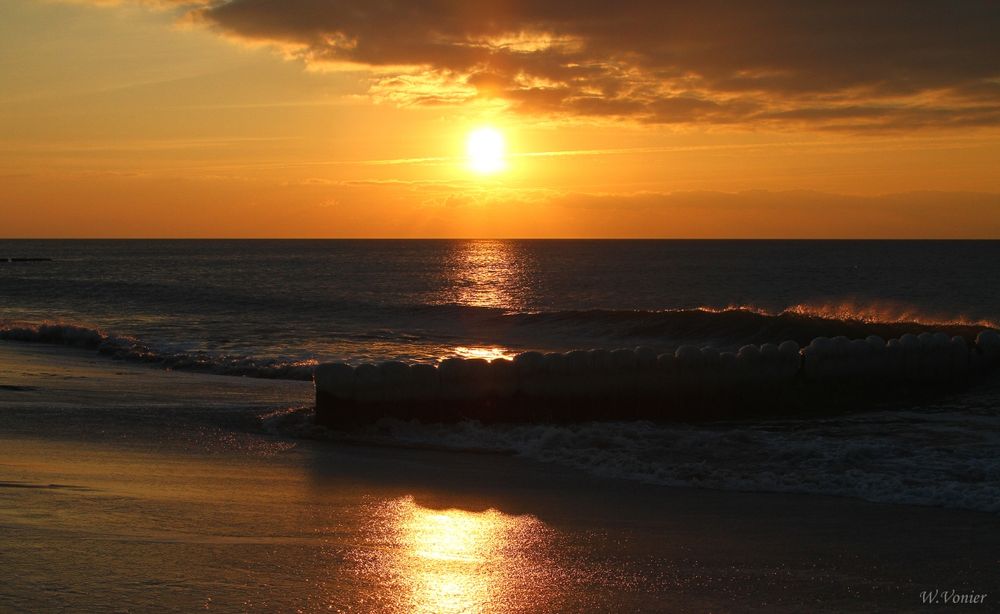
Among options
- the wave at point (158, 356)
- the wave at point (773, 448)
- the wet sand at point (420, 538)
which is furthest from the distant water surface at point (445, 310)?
the wet sand at point (420, 538)

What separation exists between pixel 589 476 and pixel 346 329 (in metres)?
23.6

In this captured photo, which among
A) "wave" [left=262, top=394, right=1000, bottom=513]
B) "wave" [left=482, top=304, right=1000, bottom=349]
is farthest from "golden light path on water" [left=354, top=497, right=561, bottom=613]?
"wave" [left=482, top=304, right=1000, bottom=349]

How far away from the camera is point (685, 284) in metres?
68.3

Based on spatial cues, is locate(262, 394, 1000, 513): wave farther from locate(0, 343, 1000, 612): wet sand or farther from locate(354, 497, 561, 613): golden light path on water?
locate(354, 497, 561, 613): golden light path on water

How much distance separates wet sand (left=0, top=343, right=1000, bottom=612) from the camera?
5.19m

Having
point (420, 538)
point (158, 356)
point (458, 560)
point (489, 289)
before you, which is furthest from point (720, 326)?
point (489, 289)

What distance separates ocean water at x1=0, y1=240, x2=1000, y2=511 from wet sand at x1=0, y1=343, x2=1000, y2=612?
0.77 meters

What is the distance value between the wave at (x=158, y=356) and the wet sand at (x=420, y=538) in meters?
7.83

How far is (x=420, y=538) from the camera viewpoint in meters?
6.38

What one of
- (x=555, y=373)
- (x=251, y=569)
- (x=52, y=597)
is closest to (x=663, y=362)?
(x=555, y=373)

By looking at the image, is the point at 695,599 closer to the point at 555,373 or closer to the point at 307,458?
the point at 307,458

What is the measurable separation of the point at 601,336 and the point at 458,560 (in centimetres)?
2349

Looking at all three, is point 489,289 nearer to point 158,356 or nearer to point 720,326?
point 720,326

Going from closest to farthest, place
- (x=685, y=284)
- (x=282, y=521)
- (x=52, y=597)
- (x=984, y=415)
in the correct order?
(x=52, y=597), (x=282, y=521), (x=984, y=415), (x=685, y=284)
